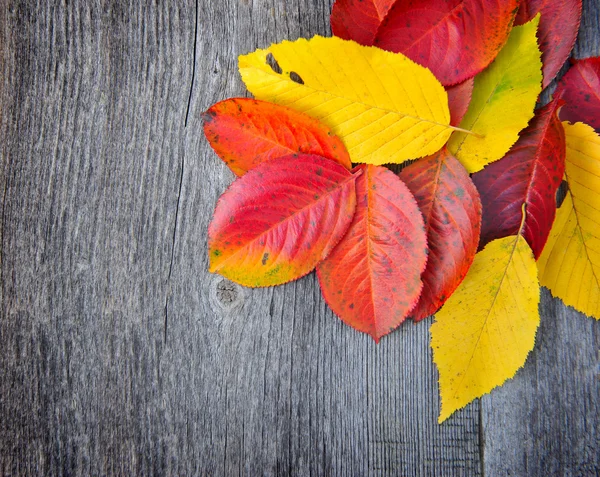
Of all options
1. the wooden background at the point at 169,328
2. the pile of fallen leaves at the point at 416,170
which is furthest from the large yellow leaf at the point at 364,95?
the wooden background at the point at 169,328

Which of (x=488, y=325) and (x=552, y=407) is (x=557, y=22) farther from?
(x=552, y=407)

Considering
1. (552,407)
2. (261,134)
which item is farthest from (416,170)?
(552,407)

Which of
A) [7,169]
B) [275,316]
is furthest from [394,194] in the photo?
[7,169]

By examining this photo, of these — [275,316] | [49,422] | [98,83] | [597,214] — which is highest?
[98,83]

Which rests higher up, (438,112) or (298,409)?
(438,112)

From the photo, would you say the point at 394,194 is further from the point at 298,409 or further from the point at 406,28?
the point at 298,409

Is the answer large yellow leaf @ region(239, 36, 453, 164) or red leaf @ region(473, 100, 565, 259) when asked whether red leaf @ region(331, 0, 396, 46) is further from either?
red leaf @ region(473, 100, 565, 259)
